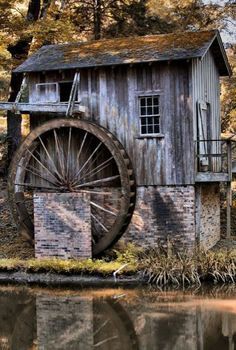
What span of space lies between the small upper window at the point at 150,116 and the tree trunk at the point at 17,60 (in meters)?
5.97

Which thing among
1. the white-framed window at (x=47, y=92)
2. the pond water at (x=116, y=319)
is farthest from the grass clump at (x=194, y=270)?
the white-framed window at (x=47, y=92)

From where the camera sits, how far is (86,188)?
49.1 feet

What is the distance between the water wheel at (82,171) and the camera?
14.3 metres

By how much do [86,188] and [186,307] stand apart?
501 centimetres

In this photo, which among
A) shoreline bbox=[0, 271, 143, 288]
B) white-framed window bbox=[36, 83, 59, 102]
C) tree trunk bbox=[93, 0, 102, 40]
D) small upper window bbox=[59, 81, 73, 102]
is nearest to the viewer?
shoreline bbox=[0, 271, 143, 288]

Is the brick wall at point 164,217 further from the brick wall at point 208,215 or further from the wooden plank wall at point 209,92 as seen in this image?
the wooden plank wall at point 209,92

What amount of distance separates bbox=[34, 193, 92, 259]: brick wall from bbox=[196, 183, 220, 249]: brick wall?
8.97ft

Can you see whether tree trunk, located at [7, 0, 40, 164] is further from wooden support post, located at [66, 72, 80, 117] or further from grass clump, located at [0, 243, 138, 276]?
grass clump, located at [0, 243, 138, 276]

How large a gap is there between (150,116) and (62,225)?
3471 millimetres

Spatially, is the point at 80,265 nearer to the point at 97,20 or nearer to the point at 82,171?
the point at 82,171

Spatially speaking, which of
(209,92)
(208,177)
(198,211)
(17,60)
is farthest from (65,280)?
Result: (17,60)

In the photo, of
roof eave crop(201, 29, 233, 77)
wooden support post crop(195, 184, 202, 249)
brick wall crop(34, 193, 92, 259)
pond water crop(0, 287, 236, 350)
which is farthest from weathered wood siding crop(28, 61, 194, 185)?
pond water crop(0, 287, 236, 350)

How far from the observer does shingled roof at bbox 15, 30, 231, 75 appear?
14133mm

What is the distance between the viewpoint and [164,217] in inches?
561
